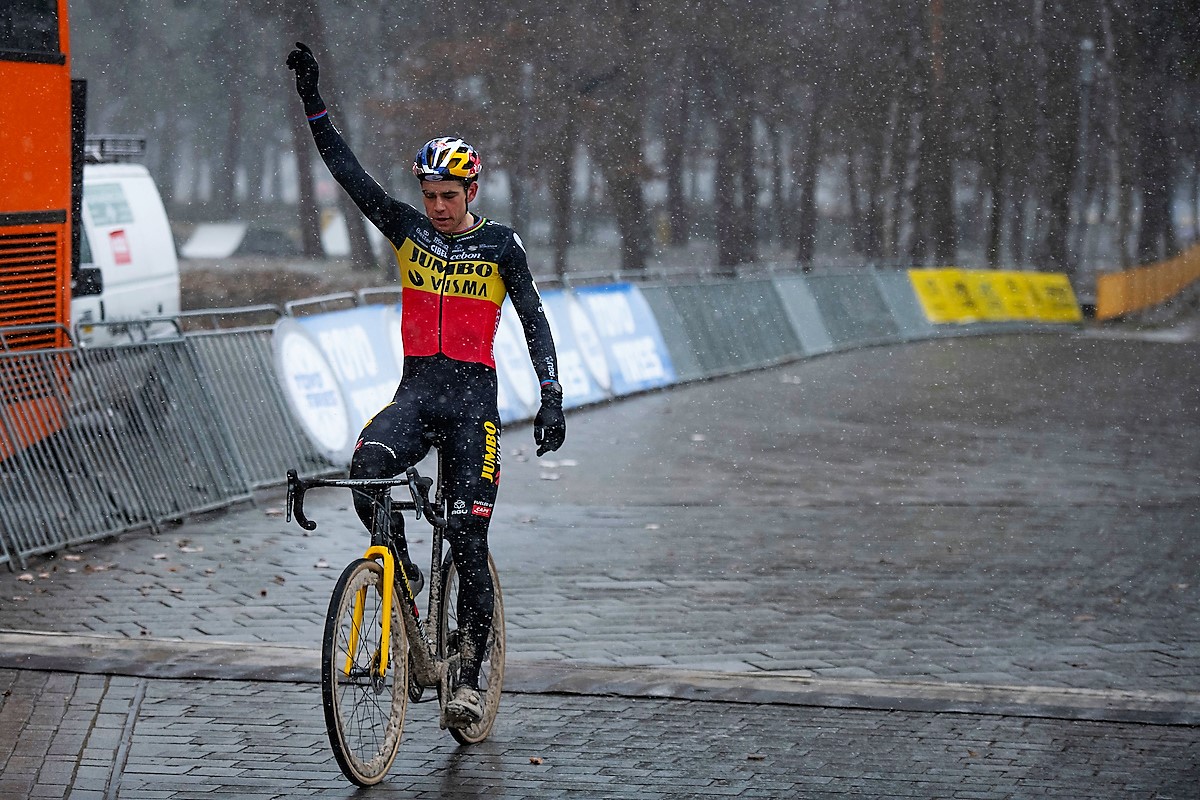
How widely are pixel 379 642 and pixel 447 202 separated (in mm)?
1501

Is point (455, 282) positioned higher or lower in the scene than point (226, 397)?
higher

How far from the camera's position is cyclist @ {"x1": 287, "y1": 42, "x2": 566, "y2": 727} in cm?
585

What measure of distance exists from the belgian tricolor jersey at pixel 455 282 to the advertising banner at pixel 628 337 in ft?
43.0

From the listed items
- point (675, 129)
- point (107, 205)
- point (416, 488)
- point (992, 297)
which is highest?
point (675, 129)

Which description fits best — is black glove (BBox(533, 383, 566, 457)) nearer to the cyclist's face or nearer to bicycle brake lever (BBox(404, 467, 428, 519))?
bicycle brake lever (BBox(404, 467, 428, 519))

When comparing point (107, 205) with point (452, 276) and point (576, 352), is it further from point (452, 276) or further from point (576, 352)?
point (452, 276)

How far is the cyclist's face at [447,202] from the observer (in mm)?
5805

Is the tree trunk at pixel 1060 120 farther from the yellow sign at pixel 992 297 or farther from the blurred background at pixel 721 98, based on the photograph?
the yellow sign at pixel 992 297

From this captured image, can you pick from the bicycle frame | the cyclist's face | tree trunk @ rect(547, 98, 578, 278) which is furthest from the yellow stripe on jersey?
tree trunk @ rect(547, 98, 578, 278)

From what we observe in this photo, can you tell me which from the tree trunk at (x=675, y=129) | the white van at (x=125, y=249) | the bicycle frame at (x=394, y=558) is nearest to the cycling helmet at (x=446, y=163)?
the bicycle frame at (x=394, y=558)

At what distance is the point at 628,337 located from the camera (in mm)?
20156

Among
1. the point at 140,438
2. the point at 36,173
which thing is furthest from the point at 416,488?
the point at 36,173

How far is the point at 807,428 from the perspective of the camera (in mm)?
16844

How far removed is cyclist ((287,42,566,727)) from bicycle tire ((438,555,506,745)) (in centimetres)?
5
